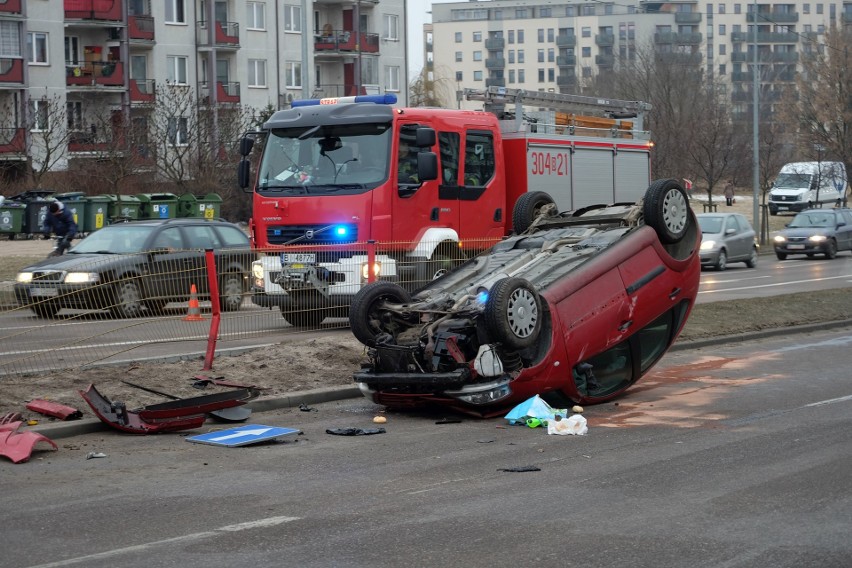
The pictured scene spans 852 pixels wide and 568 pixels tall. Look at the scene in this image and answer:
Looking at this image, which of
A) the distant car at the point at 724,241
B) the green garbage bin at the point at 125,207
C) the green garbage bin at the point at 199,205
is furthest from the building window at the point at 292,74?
the distant car at the point at 724,241

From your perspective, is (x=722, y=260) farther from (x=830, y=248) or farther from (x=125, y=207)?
(x=125, y=207)

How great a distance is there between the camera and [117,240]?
65.1ft

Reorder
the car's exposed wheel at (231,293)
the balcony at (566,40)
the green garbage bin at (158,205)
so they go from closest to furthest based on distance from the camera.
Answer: the car's exposed wheel at (231,293), the green garbage bin at (158,205), the balcony at (566,40)

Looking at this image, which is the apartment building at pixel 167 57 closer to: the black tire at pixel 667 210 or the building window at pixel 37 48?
the building window at pixel 37 48

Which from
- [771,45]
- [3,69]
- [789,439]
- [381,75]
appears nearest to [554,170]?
[789,439]

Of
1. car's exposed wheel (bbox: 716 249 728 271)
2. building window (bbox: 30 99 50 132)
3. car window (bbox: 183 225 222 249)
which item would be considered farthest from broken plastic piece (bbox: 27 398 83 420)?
building window (bbox: 30 99 50 132)

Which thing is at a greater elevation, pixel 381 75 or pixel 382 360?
pixel 381 75

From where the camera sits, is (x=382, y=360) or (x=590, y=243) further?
(x=590, y=243)

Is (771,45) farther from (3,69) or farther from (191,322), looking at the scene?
(191,322)

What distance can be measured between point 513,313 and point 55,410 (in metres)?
3.90

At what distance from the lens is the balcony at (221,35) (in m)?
63.8

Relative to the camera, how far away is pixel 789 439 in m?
9.39

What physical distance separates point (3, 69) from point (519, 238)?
46.7 meters

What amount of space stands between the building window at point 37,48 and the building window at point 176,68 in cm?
756
